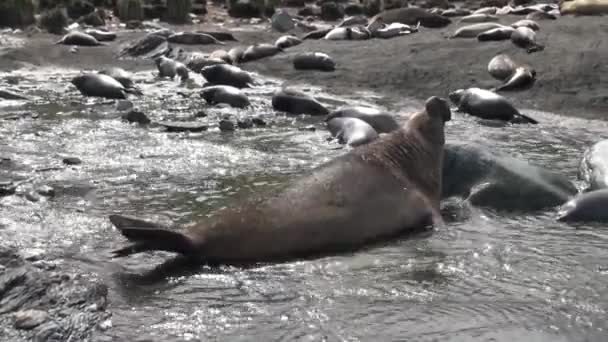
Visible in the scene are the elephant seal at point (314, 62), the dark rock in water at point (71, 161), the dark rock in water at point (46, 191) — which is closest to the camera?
the dark rock in water at point (46, 191)

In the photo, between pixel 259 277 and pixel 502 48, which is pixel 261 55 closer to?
pixel 502 48

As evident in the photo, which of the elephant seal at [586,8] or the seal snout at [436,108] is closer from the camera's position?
the seal snout at [436,108]

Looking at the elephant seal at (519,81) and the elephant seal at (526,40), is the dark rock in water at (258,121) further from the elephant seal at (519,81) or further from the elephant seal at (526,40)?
the elephant seal at (526,40)

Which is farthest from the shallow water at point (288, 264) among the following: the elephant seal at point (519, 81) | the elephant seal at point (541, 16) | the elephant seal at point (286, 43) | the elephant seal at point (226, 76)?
the elephant seal at point (541, 16)

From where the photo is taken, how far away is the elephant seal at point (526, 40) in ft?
36.2

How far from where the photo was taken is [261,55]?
13.4m

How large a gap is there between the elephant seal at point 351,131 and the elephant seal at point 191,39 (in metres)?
Answer: 8.28

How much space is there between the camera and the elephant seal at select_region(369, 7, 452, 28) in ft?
53.7

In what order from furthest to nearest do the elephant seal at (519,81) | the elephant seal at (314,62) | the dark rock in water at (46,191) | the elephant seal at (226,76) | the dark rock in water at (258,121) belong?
1. the elephant seal at (314,62)
2. the elephant seal at (226,76)
3. the elephant seal at (519,81)
4. the dark rock in water at (258,121)
5. the dark rock in water at (46,191)

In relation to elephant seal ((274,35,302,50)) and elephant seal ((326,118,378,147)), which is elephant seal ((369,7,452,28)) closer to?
elephant seal ((274,35,302,50))

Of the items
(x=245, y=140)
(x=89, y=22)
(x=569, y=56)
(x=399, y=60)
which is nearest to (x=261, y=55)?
(x=399, y=60)

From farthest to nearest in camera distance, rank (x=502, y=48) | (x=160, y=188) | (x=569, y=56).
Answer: (x=502, y=48) < (x=569, y=56) < (x=160, y=188)

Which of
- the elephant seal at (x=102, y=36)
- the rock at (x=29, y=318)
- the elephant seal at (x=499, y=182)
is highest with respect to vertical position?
the rock at (x=29, y=318)

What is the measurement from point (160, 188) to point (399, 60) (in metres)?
6.78
